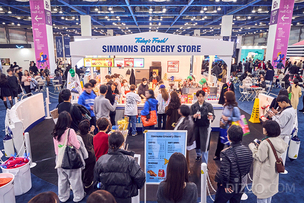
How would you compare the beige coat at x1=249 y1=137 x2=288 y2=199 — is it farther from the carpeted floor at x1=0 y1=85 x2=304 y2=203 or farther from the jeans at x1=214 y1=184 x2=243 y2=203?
the carpeted floor at x1=0 y1=85 x2=304 y2=203

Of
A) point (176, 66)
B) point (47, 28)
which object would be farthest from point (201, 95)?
point (47, 28)

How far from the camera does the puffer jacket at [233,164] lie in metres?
2.24

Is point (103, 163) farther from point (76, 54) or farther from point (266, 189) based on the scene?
point (76, 54)

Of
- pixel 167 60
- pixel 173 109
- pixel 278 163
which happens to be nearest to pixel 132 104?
pixel 173 109

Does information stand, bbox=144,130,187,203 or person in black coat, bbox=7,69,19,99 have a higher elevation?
person in black coat, bbox=7,69,19,99

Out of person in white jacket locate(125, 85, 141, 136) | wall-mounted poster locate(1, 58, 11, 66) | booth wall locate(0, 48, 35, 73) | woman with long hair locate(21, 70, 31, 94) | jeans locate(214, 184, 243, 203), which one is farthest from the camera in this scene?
wall-mounted poster locate(1, 58, 11, 66)

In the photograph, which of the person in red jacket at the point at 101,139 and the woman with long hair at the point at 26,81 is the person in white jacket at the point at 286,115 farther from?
the woman with long hair at the point at 26,81

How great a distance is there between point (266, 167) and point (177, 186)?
4.44 feet

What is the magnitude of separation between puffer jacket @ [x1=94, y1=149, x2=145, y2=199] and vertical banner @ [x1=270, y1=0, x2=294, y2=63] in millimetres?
12835

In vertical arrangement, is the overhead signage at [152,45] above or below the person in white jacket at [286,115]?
above

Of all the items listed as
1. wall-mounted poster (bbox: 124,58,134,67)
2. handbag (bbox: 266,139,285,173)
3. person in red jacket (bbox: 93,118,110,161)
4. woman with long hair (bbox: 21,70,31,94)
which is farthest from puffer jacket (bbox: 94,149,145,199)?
woman with long hair (bbox: 21,70,31,94)

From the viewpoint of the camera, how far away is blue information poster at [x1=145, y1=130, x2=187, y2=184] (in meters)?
3.05

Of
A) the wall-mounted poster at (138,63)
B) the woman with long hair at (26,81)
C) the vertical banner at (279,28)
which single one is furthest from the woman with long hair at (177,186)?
the vertical banner at (279,28)

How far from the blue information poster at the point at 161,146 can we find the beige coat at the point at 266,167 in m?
0.97
